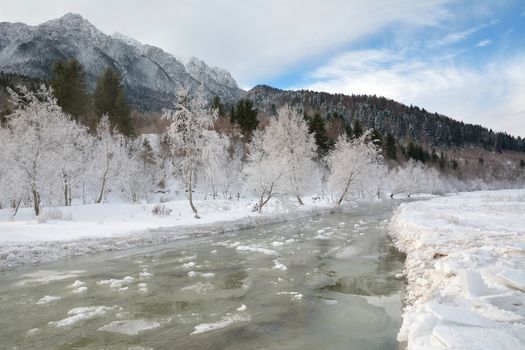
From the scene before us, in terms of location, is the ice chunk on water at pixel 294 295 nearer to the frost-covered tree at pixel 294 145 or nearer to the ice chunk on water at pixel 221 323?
the ice chunk on water at pixel 221 323

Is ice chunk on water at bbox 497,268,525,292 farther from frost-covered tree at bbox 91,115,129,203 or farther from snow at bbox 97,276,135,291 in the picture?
frost-covered tree at bbox 91,115,129,203

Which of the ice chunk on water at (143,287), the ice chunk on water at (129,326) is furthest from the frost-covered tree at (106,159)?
the ice chunk on water at (129,326)

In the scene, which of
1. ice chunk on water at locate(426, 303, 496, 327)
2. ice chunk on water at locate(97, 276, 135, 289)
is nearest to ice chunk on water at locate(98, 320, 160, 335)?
ice chunk on water at locate(97, 276, 135, 289)

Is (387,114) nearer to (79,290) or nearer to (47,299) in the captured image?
(79,290)

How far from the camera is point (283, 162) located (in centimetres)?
3438

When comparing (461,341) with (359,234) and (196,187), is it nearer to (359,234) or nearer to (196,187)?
(359,234)

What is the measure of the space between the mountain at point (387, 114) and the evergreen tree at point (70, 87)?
9859cm

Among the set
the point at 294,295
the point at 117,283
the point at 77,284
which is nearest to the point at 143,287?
the point at 117,283

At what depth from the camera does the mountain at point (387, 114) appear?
524ft

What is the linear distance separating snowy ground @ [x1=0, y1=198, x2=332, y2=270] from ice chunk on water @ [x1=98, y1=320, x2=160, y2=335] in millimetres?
9655

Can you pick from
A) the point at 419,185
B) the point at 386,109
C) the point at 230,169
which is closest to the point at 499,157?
the point at 386,109

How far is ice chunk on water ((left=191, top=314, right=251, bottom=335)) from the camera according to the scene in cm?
768

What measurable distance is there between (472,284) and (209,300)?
20.1ft

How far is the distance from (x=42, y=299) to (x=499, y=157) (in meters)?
220
